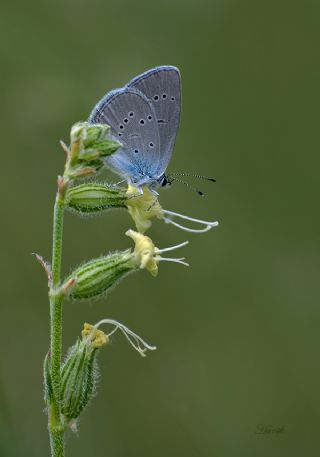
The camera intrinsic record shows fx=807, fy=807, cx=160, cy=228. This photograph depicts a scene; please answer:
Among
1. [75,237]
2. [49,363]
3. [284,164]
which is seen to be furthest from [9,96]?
[49,363]

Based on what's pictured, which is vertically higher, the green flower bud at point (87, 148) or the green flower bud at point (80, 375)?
the green flower bud at point (87, 148)

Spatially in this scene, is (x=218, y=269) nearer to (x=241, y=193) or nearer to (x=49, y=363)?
(x=241, y=193)

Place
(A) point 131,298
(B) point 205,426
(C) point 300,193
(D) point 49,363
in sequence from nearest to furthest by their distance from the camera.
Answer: (D) point 49,363 → (B) point 205,426 → (A) point 131,298 → (C) point 300,193

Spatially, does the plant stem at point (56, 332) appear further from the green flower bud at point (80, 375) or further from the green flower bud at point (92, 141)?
the green flower bud at point (92, 141)

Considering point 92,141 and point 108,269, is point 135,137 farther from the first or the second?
point 108,269

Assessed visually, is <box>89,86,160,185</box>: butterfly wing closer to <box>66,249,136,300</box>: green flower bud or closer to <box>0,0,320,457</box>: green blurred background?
<box>66,249,136,300</box>: green flower bud

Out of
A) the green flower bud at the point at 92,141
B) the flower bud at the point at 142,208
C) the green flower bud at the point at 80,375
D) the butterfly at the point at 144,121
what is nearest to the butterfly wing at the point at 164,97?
the butterfly at the point at 144,121
